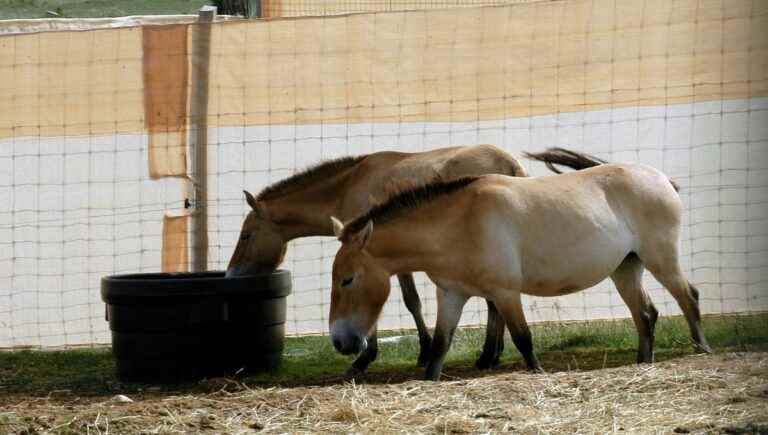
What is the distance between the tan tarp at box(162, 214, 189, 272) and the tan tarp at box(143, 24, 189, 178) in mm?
362

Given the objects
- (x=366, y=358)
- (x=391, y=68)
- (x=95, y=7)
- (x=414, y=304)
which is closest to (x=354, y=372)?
(x=366, y=358)

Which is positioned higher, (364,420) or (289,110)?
(289,110)

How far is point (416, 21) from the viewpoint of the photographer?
345 inches

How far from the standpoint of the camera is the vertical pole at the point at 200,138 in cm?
874

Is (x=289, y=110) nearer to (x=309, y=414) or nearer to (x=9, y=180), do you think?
(x=9, y=180)

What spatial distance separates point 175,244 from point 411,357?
6.88ft

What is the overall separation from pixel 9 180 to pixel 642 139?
4.95m

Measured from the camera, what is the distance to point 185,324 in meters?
6.88

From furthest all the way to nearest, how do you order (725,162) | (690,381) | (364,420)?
(725,162)
(690,381)
(364,420)

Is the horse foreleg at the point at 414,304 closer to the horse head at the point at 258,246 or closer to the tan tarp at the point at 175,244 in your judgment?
the horse head at the point at 258,246

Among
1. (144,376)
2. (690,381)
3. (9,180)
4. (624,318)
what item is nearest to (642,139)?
(624,318)

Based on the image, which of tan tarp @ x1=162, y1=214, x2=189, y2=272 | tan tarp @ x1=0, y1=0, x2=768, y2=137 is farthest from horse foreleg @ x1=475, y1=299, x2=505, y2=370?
tan tarp @ x1=162, y1=214, x2=189, y2=272

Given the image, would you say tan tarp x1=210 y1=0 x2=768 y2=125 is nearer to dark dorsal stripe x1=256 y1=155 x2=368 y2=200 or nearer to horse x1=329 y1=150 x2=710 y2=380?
dark dorsal stripe x1=256 y1=155 x2=368 y2=200

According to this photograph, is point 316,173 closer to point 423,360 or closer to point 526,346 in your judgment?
point 423,360
